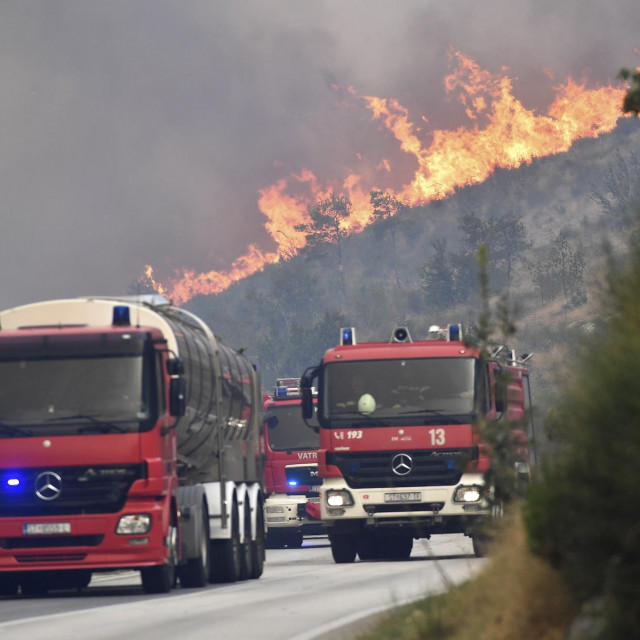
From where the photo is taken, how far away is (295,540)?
3644 cm

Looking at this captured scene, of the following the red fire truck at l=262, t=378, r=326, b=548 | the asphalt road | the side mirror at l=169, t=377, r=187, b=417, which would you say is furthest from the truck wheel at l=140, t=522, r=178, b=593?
the red fire truck at l=262, t=378, r=326, b=548

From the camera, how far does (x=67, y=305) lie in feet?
61.4

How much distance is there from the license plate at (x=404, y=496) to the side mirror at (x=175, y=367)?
24.0 feet

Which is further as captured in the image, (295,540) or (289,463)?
(295,540)

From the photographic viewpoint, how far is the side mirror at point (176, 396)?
57.3 ft

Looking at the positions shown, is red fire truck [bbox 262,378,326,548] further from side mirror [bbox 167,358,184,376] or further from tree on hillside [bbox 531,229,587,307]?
tree on hillside [bbox 531,229,587,307]

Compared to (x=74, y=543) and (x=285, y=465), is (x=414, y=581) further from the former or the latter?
(x=285, y=465)

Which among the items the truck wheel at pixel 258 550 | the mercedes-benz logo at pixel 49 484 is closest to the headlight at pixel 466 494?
the truck wheel at pixel 258 550

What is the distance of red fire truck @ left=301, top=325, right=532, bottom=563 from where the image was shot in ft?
78.2

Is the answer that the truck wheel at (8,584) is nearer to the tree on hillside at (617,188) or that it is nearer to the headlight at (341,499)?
the headlight at (341,499)

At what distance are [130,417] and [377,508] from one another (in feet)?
25.8

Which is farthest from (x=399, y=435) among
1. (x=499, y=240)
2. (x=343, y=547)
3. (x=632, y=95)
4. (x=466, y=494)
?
(x=499, y=240)

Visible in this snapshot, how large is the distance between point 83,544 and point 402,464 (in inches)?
305

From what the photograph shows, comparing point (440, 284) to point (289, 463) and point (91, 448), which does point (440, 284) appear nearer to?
→ point (289, 463)
